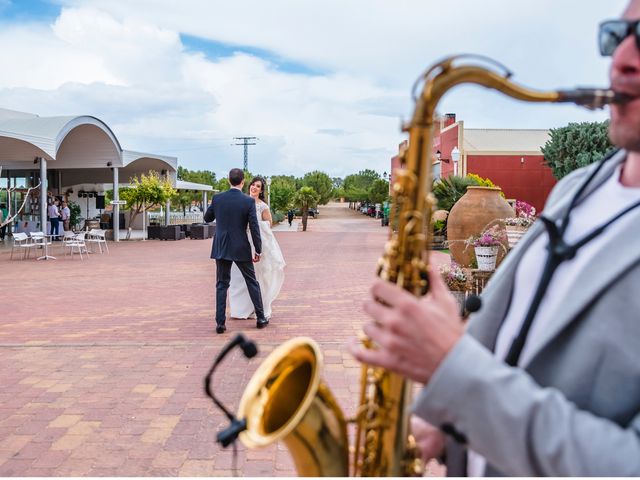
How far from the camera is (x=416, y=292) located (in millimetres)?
1188

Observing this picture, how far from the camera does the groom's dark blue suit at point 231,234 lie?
7.05 meters

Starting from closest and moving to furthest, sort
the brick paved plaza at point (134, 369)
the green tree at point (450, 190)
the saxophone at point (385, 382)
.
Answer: the saxophone at point (385, 382), the brick paved plaza at point (134, 369), the green tree at point (450, 190)

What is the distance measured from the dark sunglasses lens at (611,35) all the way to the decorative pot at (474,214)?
9.80m

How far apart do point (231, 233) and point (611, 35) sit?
616cm

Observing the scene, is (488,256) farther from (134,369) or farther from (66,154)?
(66,154)

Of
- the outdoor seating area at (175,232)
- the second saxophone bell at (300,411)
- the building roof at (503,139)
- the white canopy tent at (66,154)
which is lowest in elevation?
the outdoor seating area at (175,232)

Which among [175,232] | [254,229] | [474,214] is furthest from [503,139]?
[254,229]

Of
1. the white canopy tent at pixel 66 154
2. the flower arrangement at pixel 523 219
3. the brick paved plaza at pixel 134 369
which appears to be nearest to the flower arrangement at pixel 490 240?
the flower arrangement at pixel 523 219

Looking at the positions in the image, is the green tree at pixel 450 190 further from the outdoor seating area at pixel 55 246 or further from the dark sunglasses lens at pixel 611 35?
the dark sunglasses lens at pixel 611 35

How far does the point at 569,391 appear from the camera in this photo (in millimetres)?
1026

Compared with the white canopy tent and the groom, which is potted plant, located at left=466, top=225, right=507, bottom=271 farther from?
the white canopy tent

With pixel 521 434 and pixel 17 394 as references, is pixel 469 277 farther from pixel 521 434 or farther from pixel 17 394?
pixel 521 434

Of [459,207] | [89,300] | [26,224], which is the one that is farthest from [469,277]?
[26,224]

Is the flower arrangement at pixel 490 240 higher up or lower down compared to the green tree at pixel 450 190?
lower down
